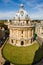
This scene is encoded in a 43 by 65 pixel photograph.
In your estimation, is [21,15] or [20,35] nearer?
[20,35]

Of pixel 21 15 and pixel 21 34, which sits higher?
pixel 21 15

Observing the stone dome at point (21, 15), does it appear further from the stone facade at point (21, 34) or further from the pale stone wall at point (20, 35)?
the pale stone wall at point (20, 35)

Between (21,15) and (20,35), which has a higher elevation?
(21,15)

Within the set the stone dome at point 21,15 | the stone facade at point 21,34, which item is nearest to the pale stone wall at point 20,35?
the stone facade at point 21,34

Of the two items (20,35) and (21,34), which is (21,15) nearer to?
(21,34)

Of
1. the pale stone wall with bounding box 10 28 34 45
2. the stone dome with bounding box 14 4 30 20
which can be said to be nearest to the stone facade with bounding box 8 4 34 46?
the pale stone wall with bounding box 10 28 34 45

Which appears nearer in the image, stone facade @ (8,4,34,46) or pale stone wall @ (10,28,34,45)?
stone facade @ (8,4,34,46)

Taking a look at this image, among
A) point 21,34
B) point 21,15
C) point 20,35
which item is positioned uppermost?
point 21,15

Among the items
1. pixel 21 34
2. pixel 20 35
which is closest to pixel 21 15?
pixel 21 34

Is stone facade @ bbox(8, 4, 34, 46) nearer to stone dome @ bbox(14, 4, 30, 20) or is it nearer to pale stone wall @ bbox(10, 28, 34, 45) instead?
pale stone wall @ bbox(10, 28, 34, 45)

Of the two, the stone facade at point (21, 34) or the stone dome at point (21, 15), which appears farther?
the stone dome at point (21, 15)

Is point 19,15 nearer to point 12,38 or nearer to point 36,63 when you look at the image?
point 12,38

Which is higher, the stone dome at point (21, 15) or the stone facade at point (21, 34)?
the stone dome at point (21, 15)
